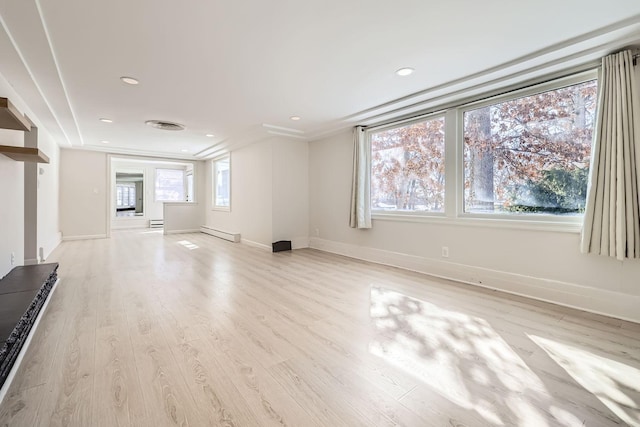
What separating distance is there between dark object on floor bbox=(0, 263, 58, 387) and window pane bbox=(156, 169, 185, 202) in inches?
303

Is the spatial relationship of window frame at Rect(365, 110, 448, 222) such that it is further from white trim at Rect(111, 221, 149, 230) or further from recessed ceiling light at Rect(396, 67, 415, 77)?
white trim at Rect(111, 221, 149, 230)

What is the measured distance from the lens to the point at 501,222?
3.18m

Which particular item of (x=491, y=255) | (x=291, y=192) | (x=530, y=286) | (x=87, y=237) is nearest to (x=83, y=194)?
(x=87, y=237)

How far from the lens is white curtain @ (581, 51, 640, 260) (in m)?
2.31

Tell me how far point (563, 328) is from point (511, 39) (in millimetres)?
2385

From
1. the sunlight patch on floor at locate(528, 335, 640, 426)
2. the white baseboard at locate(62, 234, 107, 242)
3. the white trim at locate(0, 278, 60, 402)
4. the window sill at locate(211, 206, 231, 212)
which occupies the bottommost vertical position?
the sunlight patch on floor at locate(528, 335, 640, 426)

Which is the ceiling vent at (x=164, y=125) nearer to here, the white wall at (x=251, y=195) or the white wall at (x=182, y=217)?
the white wall at (x=251, y=195)

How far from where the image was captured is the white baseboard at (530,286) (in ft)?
7.98

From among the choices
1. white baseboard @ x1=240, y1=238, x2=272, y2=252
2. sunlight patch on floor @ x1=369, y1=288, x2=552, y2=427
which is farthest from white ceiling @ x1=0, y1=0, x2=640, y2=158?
white baseboard @ x1=240, y1=238, x2=272, y2=252

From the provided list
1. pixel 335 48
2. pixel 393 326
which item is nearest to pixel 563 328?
pixel 393 326

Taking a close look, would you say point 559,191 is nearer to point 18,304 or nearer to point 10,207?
point 18,304

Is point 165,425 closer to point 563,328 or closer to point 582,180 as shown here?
point 563,328

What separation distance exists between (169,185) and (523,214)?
1073 cm

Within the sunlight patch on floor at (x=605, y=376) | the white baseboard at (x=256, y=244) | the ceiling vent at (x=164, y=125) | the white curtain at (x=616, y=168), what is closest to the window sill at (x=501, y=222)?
the white curtain at (x=616, y=168)
